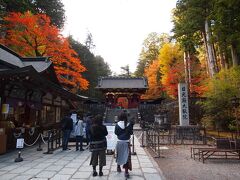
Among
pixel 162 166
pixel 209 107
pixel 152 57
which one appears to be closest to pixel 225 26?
pixel 209 107

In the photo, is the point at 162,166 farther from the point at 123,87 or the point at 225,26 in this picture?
the point at 123,87

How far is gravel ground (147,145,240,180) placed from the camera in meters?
6.15

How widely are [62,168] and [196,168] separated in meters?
4.24

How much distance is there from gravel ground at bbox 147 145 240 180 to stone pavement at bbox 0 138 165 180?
0.45 m

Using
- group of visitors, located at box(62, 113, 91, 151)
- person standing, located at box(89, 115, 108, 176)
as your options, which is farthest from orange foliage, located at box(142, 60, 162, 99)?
person standing, located at box(89, 115, 108, 176)

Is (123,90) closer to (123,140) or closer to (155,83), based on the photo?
(155,83)

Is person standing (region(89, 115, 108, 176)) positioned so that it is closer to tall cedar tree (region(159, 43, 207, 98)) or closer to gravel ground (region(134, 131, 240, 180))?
gravel ground (region(134, 131, 240, 180))

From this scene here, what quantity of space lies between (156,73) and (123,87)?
26.7 feet

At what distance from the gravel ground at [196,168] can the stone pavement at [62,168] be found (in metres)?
0.45

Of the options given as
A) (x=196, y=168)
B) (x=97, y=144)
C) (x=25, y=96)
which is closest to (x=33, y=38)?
(x=25, y=96)

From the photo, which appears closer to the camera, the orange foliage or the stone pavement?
the stone pavement

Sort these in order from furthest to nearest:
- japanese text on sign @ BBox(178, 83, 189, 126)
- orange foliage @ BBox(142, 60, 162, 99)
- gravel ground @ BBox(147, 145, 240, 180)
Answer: orange foliage @ BBox(142, 60, 162, 99)
japanese text on sign @ BBox(178, 83, 189, 126)
gravel ground @ BBox(147, 145, 240, 180)

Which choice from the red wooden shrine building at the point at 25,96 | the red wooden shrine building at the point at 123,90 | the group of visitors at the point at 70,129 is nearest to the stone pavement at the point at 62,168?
the group of visitors at the point at 70,129

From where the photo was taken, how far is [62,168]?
6789 millimetres
